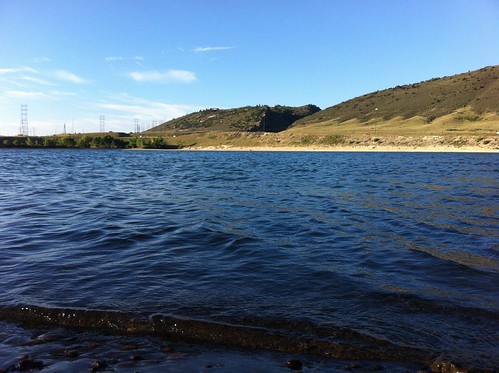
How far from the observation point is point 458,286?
712 centimetres

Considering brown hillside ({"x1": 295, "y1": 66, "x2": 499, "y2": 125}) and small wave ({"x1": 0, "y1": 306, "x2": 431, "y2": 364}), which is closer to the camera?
small wave ({"x1": 0, "y1": 306, "x2": 431, "y2": 364})

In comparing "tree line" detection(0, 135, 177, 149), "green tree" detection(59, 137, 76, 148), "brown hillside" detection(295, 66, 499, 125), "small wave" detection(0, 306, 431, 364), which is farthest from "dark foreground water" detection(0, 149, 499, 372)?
"green tree" detection(59, 137, 76, 148)

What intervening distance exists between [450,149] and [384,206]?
73.2 meters

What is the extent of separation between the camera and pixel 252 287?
708cm

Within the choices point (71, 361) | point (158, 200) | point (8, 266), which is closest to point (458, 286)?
point (71, 361)

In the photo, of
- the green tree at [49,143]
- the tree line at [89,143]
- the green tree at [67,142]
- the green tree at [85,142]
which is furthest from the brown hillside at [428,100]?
the green tree at [49,143]

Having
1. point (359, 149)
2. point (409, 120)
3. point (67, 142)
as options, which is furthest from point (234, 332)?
point (67, 142)

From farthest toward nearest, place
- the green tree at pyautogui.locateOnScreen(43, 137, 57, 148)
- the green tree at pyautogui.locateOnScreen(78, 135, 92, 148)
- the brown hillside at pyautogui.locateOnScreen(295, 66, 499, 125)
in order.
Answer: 1. the green tree at pyautogui.locateOnScreen(78, 135, 92, 148)
2. the green tree at pyautogui.locateOnScreen(43, 137, 57, 148)
3. the brown hillside at pyautogui.locateOnScreen(295, 66, 499, 125)

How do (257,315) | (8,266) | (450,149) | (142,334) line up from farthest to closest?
(450,149) < (8,266) < (257,315) < (142,334)

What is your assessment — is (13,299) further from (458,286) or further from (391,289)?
(458,286)

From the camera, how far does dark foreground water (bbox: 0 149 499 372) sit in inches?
197

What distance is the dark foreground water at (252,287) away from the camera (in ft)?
16.4

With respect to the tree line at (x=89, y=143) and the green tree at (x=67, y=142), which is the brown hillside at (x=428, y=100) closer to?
the tree line at (x=89, y=143)

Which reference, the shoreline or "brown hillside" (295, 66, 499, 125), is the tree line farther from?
"brown hillside" (295, 66, 499, 125)
